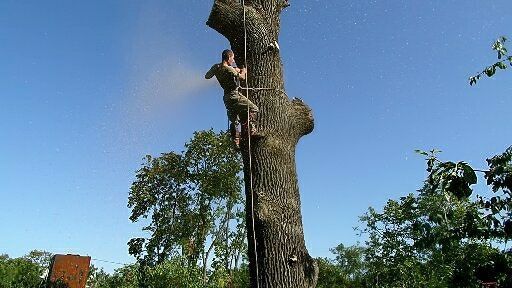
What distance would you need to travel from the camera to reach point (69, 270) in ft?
33.9

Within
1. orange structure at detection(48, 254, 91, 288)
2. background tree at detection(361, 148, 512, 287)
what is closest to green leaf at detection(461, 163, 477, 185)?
background tree at detection(361, 148, 512, 287)

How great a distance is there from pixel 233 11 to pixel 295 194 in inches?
72.8

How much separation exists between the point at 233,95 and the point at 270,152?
2.67 ft

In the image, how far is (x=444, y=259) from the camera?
16.1 m

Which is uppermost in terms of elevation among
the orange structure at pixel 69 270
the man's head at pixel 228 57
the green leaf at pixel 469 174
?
the man's head at pixel 228 57

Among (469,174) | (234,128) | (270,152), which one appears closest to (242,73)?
(234,128)

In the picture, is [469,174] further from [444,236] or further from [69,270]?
[69,270]

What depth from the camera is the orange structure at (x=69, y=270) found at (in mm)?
9909

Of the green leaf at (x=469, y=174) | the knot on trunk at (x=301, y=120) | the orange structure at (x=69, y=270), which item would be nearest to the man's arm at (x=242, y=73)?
the knot on trunk at (x=301, y=120)

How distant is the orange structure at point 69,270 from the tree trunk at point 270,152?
758 cm

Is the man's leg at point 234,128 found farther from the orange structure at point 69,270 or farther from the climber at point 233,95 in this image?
the orange structure at point 69,270

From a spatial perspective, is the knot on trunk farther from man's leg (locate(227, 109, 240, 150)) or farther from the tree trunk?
man's leg (locate(227, 109, 240, 150))

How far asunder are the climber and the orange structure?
7.10m

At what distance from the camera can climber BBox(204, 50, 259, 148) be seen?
4.14 metres
